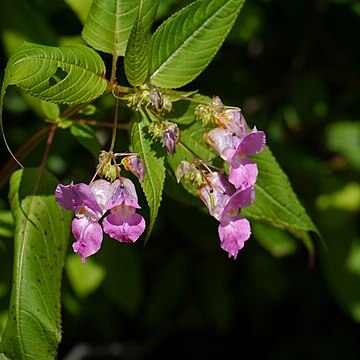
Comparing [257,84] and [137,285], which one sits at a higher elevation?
[257,84]

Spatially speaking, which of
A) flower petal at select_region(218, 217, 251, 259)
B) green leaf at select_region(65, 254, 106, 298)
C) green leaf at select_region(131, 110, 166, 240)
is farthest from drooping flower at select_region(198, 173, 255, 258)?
green leaf at select_region(65, 254, 106, 298)

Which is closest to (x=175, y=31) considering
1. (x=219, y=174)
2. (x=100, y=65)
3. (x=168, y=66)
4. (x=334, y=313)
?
(x=168, y=66)

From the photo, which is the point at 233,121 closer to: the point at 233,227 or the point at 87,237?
the point at 233,227

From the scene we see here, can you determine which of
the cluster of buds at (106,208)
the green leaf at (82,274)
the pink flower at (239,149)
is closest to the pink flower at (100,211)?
the cluster of buds at (106,208)

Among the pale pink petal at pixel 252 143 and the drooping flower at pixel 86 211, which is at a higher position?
the pale pink petal at pixel 252 143

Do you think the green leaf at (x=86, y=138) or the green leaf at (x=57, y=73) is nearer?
the green leaf at (x=57, y=73)

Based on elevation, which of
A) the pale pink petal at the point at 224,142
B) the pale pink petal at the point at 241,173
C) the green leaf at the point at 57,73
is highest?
the green leaf at the point at 57,73

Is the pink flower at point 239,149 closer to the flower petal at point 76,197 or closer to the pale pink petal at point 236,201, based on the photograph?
the pale pink petal at point 236,201

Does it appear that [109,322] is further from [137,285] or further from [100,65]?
[100,65]
